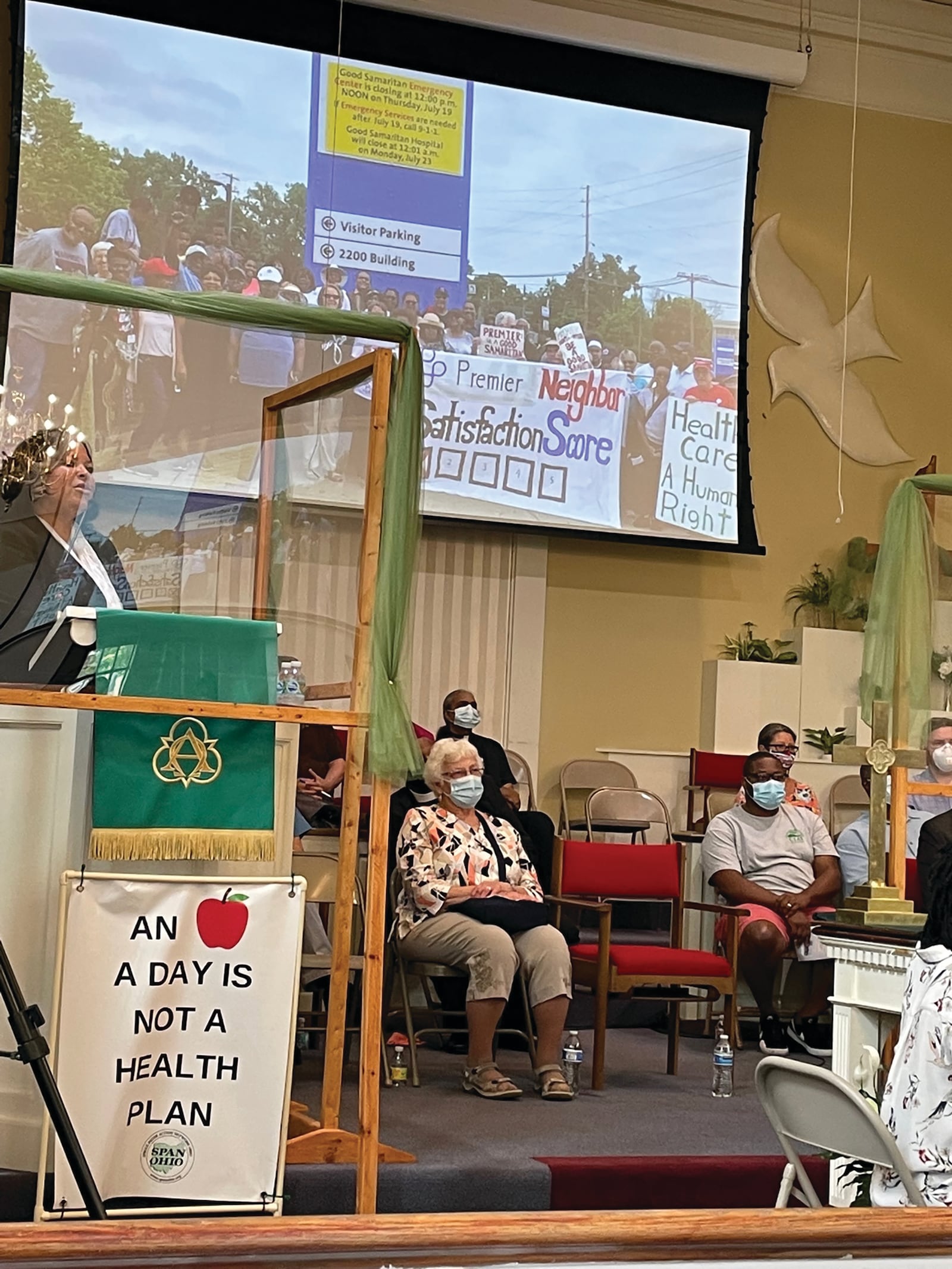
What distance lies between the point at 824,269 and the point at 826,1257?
341 inches

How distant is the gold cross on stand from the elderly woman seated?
42.7 inches

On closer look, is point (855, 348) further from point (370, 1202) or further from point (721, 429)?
point (370, 1202)

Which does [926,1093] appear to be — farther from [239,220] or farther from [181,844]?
[239,220]

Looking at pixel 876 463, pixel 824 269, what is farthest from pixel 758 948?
pixel 824 269

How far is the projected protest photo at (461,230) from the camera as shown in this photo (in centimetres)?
788

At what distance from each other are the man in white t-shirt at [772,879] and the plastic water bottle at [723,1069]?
819 millimetres

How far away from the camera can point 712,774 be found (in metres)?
8.41

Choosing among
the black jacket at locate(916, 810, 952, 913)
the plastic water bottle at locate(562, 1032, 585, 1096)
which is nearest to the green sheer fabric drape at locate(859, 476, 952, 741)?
the black jacket at locate(916, 810, 952, 913)

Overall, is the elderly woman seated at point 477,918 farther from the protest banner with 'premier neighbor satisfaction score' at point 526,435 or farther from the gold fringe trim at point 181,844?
the protest banner with 'premier neighbor satisfaction score' at point 526,435

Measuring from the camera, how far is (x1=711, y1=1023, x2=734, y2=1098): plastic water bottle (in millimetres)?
5273

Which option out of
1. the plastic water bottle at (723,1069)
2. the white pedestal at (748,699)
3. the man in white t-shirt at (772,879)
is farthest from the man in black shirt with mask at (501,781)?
the white pedestal at (748,699)

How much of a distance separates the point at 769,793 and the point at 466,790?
178 cm

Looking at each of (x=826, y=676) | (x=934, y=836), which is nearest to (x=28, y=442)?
(x=934, y=836)

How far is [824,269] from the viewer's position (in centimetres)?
939
